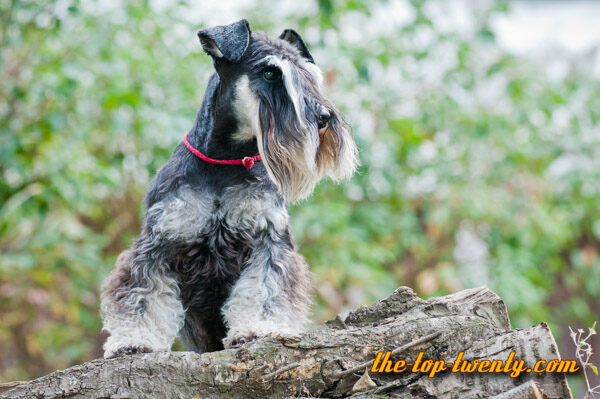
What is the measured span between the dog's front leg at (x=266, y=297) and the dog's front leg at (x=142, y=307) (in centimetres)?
30

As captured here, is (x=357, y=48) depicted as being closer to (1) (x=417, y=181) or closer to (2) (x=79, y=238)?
(1) (x=417, y=181)

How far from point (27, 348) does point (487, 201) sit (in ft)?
19.8

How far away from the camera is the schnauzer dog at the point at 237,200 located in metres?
3.39

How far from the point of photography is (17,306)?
26.3 feet

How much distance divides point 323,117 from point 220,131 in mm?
561

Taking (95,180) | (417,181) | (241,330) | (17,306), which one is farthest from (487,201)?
(17,306)

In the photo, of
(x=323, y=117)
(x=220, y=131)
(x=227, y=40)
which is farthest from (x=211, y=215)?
(x=227, y=40)

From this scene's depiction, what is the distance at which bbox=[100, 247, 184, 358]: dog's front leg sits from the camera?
3.34 metres

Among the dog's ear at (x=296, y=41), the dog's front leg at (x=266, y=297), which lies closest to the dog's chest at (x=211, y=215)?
the dog's front leg at (x=266, y=297)

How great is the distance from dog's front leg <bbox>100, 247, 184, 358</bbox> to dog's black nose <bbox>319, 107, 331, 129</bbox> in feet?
3.82

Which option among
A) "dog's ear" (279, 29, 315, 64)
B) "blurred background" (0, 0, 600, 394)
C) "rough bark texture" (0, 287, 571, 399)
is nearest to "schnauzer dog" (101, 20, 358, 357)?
"dog's ear" (279, 29, 315, 64)

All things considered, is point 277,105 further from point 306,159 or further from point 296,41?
point 296,41

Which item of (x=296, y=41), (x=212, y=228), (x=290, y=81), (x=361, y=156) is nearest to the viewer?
(x=290, y=81)

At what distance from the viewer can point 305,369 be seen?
2865mm
